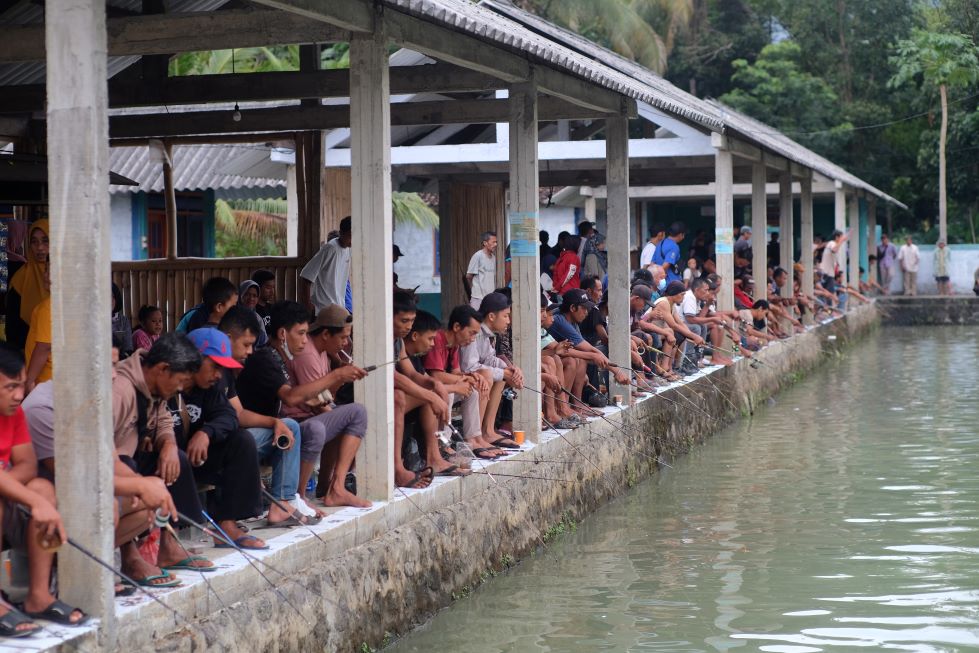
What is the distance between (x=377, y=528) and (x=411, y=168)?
10920mm

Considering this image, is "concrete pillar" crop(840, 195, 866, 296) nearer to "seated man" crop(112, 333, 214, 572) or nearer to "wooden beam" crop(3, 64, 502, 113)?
"wooden beam" crop(3, 64, 502, 113)

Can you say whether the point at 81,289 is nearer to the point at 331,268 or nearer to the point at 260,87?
the point at 260,87

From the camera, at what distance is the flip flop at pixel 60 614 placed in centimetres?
459

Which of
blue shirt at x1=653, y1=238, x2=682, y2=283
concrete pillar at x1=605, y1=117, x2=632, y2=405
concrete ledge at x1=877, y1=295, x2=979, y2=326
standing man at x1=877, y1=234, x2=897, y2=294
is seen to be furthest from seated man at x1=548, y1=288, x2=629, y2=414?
A: standing man at x1=877, y1=234, x2=897, y2=294

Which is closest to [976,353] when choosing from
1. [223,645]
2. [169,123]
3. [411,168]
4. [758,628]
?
[411,168]

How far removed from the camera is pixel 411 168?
56.5 feet

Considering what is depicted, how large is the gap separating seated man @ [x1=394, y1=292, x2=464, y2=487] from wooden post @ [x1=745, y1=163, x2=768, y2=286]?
36.7 ft

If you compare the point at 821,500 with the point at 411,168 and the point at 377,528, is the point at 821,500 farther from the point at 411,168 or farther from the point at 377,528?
the point at 411,168

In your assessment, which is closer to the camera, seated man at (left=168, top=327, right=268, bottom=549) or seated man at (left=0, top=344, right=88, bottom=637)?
seated man at (left=0, top=344, right=88, bottom=637)

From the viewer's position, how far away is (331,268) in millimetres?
10523

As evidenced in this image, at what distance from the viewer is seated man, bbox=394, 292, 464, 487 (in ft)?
24.4

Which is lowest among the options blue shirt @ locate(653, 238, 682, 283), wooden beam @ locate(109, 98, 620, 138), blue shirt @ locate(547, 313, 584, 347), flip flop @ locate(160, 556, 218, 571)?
flip flop @ locate(160, 556, 218, 571)

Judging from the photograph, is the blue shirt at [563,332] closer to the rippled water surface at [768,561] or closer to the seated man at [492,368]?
the rippled water surface at [768,561]

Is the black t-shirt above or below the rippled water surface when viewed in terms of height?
above
